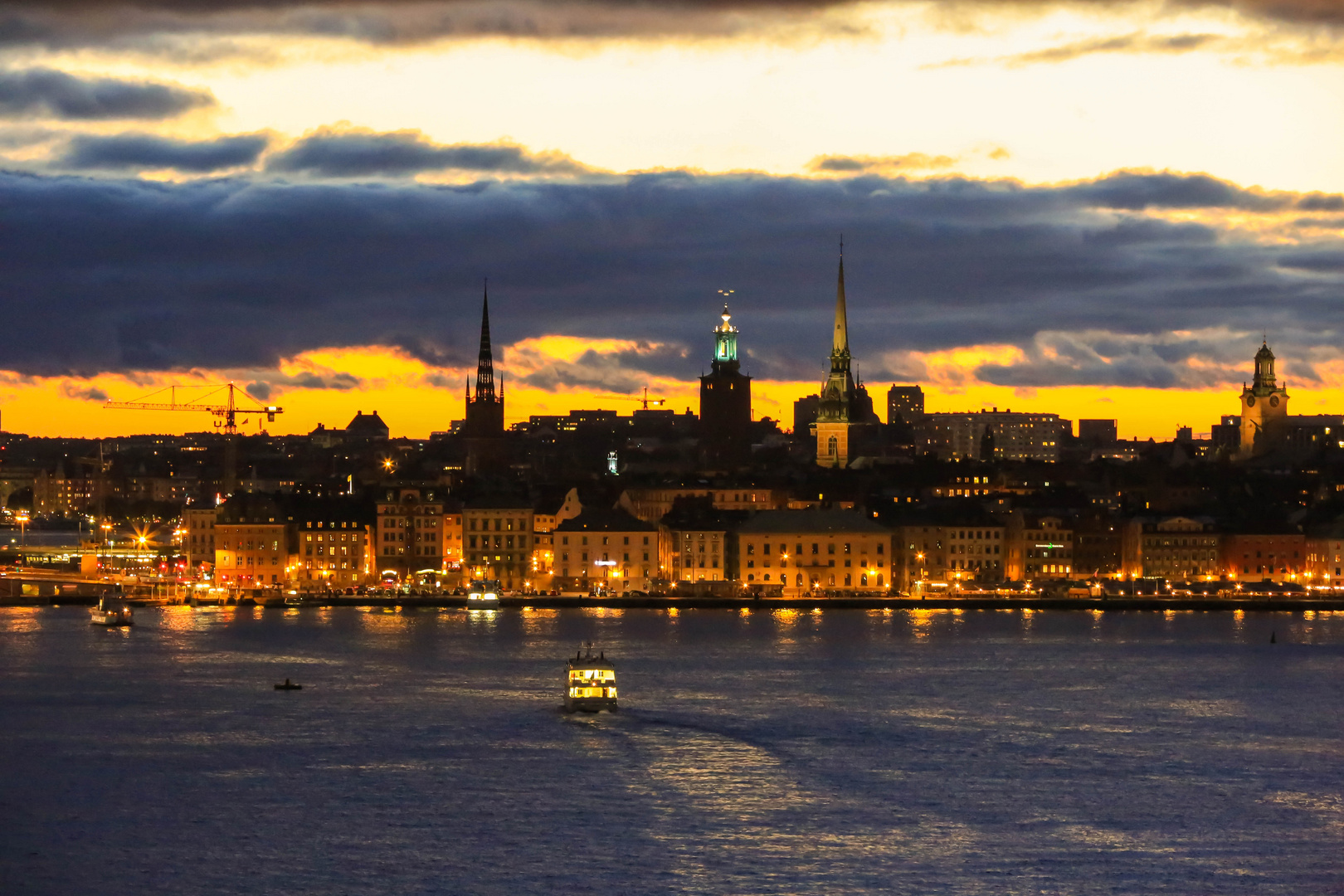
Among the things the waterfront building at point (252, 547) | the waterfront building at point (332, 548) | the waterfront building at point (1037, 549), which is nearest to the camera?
the waterfront building at point (252, 547)

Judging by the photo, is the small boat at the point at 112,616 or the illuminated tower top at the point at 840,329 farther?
the illuminated tower top at the point at 840,329

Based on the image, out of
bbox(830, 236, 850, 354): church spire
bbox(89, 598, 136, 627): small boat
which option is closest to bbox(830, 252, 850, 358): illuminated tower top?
bbox(830, 236, 850, 354): church spire

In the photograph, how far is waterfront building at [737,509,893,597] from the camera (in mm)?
77750

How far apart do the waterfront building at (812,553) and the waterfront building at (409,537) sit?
1171 centimetres

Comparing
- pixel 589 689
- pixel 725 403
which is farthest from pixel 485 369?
pixel 589 689

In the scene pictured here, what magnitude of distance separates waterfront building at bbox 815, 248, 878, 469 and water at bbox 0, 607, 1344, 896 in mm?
69924

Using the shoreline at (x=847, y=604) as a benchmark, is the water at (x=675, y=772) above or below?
below

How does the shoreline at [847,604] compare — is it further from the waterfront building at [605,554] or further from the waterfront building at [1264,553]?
the waterfront building at [1264,553]

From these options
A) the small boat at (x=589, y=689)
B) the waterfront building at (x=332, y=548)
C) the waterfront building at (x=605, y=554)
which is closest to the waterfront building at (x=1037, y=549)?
the waterfront building at (x=605, y=554)

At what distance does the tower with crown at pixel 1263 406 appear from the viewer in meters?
127

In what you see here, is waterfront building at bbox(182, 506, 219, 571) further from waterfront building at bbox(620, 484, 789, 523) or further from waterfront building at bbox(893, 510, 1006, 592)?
waterfront building at bbox(893, 510, 1006, 592)

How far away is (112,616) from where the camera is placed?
200 feet

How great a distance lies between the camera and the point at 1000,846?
24.3 metres

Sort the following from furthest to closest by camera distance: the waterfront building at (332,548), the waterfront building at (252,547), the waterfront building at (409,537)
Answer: the waterfront building at (409,537)
the waterfront building at (332,548)
the waterfront building at (252,547)
